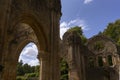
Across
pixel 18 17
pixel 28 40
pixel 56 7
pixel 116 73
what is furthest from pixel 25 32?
pixel 116 73

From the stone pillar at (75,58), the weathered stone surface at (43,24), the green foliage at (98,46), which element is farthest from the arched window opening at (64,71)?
the weathered stone surface at (43,24)

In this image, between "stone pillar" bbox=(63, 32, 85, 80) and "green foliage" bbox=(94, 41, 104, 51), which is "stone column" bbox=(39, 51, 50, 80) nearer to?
"stone pillar" bbox=(63, 32, 85, 80)

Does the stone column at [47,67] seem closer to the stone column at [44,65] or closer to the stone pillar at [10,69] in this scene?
the stone column at [44,65]

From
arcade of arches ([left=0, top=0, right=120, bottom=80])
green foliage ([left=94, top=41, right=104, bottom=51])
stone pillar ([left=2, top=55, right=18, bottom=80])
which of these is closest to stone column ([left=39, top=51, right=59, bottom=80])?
arcade of arches ([left=0, top=0, right=120, bottom=80])

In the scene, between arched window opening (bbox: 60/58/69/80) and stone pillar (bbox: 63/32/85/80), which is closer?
stone pillar (bbox: 63/32/85/80)

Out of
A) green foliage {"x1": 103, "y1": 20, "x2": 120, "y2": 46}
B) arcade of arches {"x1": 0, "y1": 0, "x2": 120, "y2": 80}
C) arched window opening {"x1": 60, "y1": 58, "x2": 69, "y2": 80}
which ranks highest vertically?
green foliage {"x1": 103, "y1": 20, "x2": 120, "y2": 46}

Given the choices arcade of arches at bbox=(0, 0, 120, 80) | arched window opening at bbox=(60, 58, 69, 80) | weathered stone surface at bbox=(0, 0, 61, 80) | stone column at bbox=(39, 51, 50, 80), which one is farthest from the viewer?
arched window opening at bbox=(60, 58, 69, 80)

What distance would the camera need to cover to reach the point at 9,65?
1430 cm

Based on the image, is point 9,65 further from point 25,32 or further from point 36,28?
point 36,28

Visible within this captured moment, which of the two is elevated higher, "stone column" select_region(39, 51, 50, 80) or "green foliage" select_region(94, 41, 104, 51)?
"green foliage" select_region(94, 41, 104, 51)

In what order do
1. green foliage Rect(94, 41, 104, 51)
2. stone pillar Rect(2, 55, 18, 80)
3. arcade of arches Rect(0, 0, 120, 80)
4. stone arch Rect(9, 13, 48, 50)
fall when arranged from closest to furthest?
arcade of arches Rect(0, 0, 120, 80)
stone arch Rect(9, 13, 48, 50)
stone pillar Rect(2, 55, 18, 80)
green foliage Rect(94, 41, 104, 51)

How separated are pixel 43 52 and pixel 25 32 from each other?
4553 millimetres

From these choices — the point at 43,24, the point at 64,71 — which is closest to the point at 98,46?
the point at 64,71

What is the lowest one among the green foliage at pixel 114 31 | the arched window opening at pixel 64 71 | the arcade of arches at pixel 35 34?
the arched window opening at pixel 64 71
